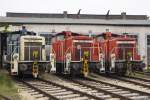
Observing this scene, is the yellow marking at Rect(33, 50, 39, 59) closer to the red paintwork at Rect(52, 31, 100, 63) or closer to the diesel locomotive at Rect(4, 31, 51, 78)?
the diesel locomotive at Rect(4, 31, 51, 78)

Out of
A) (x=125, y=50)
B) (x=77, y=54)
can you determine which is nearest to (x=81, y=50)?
(x=77, y=54)

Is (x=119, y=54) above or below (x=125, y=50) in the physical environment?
below

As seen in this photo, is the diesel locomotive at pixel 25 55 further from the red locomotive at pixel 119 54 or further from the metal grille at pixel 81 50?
the red locomotive at pixel 119 54

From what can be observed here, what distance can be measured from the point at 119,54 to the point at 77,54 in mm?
2772

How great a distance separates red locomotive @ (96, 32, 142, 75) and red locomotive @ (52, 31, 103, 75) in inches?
41.9

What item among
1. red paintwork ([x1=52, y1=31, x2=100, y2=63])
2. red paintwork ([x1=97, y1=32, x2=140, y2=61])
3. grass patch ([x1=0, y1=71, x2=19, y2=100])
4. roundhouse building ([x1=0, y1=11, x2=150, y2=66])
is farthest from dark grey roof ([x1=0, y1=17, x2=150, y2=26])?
grass patch ([x1=0, y1=71, x2=19, y2=100])

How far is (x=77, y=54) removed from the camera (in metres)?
Answer: 23.7

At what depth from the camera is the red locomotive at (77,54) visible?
23.2 m

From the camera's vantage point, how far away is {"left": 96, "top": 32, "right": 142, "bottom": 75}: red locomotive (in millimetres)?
24703

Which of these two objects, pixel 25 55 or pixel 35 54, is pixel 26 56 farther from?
pixel 35 54

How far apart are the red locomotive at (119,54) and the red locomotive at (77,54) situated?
1.06 metres

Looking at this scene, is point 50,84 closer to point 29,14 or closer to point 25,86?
point 25,86

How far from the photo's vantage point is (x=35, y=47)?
74.8 ft

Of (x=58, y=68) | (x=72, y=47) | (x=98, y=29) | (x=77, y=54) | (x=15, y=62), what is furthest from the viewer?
(x=98, y=29)
